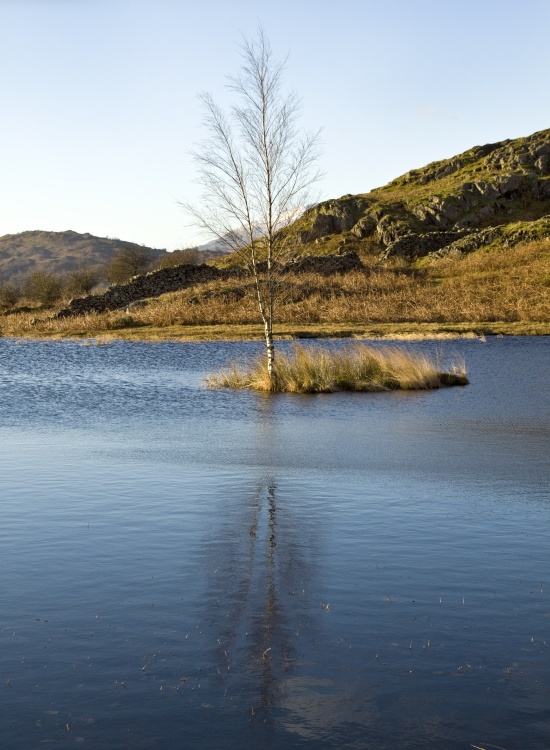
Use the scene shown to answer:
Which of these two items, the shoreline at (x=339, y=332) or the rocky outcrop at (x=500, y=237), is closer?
the shoreline at (x=339, y=332)

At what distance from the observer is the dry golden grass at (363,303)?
56406mm

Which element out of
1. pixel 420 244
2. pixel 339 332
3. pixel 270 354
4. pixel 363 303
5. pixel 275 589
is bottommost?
pixel 275 589

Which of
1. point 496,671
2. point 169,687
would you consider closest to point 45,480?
point 169,687

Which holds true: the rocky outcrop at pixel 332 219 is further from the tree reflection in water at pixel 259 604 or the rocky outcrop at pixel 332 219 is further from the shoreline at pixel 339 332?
the tree reflection in water at pixel 259 604

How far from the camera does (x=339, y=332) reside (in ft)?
164

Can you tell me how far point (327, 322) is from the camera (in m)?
56.7

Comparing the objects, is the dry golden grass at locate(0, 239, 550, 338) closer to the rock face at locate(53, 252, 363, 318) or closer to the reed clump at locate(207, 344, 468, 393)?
the rock face at locate(53, 252, 363, 318)

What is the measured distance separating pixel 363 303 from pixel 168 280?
21490 millimetres

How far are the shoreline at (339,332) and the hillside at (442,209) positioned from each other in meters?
35.8

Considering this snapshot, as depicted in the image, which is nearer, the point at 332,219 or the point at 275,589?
the point at 275,589

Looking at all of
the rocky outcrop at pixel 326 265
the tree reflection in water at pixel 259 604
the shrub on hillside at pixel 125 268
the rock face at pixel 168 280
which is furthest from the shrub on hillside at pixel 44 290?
the tree reflection in water at pixel 259 604

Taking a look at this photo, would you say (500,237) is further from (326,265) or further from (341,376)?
(341,376)

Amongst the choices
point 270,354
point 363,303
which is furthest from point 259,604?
point 363,303

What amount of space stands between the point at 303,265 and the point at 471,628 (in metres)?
65.1
